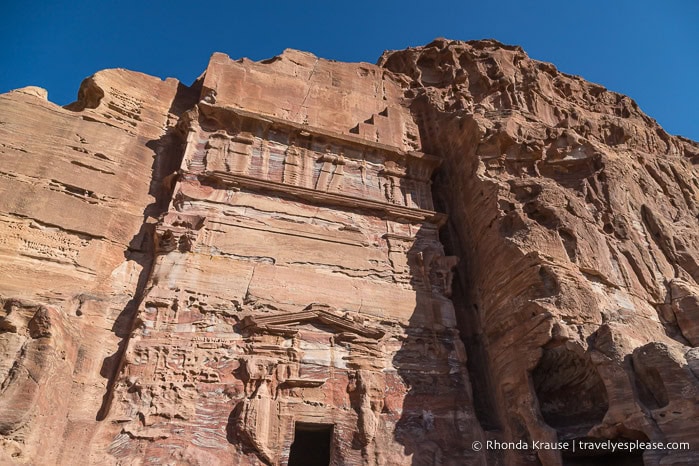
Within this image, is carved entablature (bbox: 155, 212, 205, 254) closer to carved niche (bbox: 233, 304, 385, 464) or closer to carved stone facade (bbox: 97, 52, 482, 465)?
carved stone facade (bbox: 97, 52, 482, 465)

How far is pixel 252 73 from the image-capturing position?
13281mm

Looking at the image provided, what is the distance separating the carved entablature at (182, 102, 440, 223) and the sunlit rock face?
0.05 meters

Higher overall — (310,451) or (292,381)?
(292,381)

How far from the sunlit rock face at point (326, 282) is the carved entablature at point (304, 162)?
52mm

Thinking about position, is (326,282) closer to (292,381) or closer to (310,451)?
(292,381)

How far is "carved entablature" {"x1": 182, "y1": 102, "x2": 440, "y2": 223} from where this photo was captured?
10.8 m

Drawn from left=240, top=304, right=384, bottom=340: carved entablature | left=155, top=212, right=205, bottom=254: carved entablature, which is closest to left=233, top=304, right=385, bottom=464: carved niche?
left=240, top=304, right=384, bottom=340: carved entablature

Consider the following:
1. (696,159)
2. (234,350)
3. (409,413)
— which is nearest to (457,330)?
(409,413)

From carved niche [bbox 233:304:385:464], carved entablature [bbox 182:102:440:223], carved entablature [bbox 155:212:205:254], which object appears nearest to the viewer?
carved niche [bbox 233:304:385:464]

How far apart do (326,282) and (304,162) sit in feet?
11.2

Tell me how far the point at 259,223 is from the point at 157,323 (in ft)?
9.65

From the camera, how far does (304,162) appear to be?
11.5 m

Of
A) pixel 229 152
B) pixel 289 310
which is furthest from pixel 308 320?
pixel 229 152

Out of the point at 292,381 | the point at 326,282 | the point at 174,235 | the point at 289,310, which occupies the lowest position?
the point at 292,381
